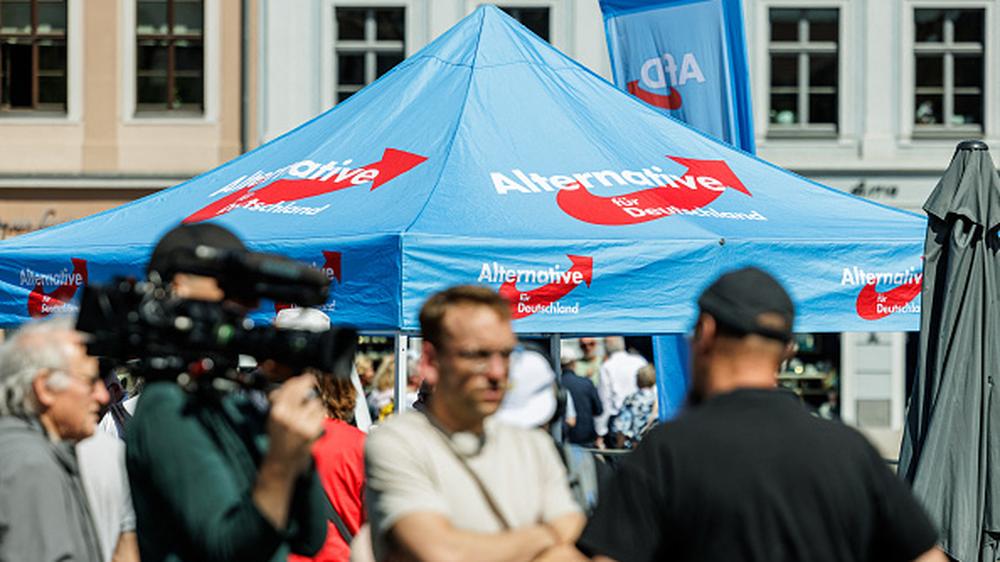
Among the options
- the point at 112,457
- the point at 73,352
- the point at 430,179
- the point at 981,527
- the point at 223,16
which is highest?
the point at 223,16

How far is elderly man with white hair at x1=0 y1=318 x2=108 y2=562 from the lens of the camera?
4.14 metres

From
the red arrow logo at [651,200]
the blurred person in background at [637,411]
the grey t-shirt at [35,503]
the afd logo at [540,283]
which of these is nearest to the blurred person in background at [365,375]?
the blurred person in background at [637,411]

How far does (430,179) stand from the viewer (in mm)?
8117

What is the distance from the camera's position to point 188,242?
364 cm

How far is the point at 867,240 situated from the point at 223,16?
63.1ft

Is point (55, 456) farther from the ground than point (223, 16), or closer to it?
closer to it

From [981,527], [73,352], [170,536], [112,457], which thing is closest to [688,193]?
[981,527]

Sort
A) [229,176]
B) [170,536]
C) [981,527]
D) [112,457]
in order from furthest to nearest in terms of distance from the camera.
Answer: [229,176] → [981,527] → [112,457] → [170,536]

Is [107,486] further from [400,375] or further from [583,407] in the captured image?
[583,407]

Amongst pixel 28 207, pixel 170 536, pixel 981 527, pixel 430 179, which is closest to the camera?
pixel 170 536

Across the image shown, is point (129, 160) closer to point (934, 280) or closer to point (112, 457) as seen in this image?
point (934, 280)

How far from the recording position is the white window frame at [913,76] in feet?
85.6

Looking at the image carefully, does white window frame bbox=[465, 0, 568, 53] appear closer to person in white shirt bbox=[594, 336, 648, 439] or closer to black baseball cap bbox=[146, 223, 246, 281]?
person in white shirt bbox=[594, 336, 648, 439]

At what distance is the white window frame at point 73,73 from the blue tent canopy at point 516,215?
1746 cm
